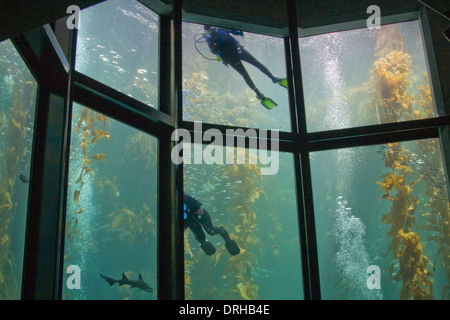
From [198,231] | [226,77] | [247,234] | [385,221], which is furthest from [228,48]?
[226,77]

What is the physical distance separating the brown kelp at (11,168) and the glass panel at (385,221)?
12.6ft

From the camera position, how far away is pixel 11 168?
307 centimetres

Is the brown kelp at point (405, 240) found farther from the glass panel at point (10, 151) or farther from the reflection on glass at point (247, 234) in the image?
the glass panel at point (10, 151)

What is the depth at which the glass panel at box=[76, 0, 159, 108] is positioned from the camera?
27.6 ft

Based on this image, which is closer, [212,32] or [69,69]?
[69,69]

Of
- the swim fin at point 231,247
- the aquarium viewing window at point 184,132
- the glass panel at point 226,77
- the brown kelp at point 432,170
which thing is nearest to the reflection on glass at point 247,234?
the aquarium viewing window at point 184,132

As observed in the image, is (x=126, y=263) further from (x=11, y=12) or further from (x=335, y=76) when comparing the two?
(x=11, y=12)

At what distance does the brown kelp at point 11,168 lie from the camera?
2.81 metres

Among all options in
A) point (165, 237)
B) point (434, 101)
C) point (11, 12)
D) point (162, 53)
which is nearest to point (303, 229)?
point (165, 237)

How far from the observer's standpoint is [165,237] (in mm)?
2816

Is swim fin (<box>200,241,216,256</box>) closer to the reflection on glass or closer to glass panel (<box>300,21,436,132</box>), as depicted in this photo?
glass panel (<box>300,21,436,132</box>)

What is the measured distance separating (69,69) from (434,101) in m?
3.58
